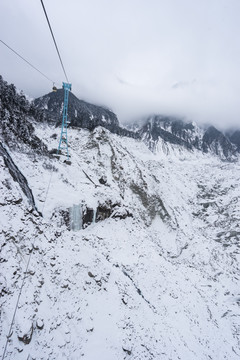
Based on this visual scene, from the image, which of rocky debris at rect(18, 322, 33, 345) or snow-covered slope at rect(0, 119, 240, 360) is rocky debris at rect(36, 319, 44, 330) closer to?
snow-covered slope at rect(0, 119, 240, 360)

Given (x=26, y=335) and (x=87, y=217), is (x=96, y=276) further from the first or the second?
(x=87, y=217)

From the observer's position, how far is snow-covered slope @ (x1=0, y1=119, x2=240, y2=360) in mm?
7065

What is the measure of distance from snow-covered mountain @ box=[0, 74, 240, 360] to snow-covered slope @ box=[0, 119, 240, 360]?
2.1 inches

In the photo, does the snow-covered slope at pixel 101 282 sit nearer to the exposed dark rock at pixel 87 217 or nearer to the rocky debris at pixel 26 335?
the rocky debris at pixel 26 335

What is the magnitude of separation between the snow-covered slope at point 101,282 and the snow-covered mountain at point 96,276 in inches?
2.1

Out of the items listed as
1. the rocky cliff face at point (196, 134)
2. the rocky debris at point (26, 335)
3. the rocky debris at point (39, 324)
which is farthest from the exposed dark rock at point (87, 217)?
the rocky cliff face at point (196, 134)

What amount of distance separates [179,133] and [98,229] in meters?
146

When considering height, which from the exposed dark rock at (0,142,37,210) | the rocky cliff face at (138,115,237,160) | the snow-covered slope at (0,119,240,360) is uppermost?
the rocky cliff face at (138,115,237,160)

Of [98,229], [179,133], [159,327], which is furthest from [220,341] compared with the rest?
[179,133]

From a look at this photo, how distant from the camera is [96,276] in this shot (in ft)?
34.5

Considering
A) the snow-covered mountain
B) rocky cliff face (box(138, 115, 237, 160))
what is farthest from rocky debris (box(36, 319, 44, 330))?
rocky cliff face (box(138, 115, 237, 160))

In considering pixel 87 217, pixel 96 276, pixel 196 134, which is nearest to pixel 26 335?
pixel 96 276

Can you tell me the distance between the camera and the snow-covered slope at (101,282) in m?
7.06

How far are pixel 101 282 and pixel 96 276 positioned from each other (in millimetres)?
502
